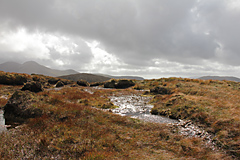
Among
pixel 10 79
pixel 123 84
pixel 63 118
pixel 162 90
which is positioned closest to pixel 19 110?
pixel 63 118

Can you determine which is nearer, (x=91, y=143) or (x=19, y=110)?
(x=91, y=143)

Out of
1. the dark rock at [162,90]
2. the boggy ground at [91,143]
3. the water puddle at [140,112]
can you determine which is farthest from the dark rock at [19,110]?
the dark rock at [162,90]

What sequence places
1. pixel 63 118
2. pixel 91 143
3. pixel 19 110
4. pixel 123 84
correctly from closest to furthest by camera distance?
pixel 91 143 < pixel 63 118 < pixel 19 110 < pixel 123 84

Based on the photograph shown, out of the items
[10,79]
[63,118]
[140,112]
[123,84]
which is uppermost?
[10,79]

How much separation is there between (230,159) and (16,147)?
38.3 ft

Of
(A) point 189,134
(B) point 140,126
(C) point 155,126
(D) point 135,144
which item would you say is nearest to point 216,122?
(A) point 189,134

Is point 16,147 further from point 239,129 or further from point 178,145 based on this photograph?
point 239,129

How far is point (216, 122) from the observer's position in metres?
10.4

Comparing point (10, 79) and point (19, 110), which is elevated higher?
point (10, 79)

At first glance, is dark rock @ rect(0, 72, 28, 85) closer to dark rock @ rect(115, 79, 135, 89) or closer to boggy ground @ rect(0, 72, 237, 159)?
boggy ground @ rect(0, 72, 237, 159)

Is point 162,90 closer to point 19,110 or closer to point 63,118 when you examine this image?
point 63,118

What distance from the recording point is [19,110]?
11.2 metres

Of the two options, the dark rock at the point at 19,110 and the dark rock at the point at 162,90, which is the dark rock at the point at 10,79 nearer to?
→ the dark rock at the point at 19,110

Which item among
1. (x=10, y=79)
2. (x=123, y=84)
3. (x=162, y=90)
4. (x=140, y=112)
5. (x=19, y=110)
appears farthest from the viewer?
(x=123, y=84)
